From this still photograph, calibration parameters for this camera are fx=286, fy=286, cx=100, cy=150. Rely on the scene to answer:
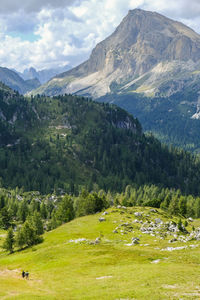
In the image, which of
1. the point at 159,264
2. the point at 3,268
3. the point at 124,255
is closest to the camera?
the point at 159,264

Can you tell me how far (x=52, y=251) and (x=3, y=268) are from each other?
14.5m

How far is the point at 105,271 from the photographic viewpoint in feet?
205

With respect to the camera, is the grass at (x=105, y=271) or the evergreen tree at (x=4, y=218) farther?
the evergreen tree at (x=4, y=218)

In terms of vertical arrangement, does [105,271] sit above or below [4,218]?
above

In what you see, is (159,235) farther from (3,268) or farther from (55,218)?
(55,218)

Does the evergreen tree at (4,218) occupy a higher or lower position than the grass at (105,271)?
lower

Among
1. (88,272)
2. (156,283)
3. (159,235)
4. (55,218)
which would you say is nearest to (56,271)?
(88,272)

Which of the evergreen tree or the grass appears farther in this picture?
the evergreen tree

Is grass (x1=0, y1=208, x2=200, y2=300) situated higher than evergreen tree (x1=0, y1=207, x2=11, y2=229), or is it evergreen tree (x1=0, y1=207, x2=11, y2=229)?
grass (x1=0, y1=208, x2=200, y2=300)

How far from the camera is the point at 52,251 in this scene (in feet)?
287

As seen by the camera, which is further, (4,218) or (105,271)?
(4,218)

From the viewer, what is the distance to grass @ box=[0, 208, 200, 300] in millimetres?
46531

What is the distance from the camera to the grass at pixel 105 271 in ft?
153

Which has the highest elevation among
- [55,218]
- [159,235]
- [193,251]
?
[193,251]
